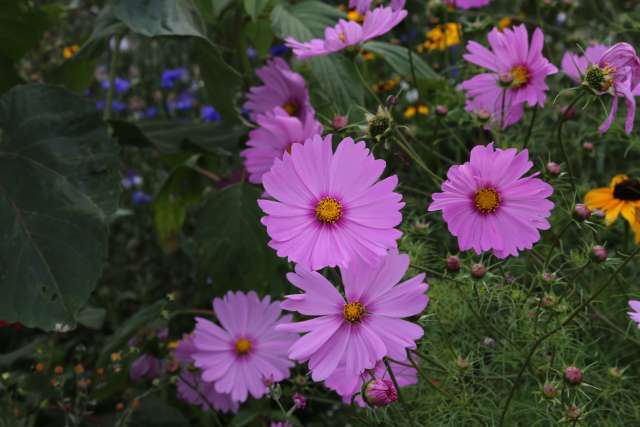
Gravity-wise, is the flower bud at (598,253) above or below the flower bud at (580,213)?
below

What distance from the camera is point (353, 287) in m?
0.62

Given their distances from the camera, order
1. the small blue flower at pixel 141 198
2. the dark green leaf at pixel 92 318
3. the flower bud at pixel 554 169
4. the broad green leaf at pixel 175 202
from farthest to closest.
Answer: the small blue flower at pixel 141 198
the broad green leaf at pixel 175 202
the dark green leaf at pixel 92 318
the flower bud at pixel 554 169

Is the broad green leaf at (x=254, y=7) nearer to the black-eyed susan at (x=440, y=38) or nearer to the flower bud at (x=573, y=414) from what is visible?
the black-eyed susan at (x=440, y=38)

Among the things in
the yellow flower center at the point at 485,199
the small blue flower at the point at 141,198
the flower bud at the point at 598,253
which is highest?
the yellow flower center at the point at 485,199

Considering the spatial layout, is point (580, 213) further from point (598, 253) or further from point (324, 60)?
point (324, 60)

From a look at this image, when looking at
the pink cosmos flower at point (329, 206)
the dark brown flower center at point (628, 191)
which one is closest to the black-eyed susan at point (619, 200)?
the dark brown flower center at point (628, 191)

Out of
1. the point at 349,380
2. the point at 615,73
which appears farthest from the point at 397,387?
the point at 615,73

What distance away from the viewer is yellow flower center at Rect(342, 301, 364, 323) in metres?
0.62

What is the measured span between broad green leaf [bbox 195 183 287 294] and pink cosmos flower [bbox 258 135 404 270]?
0.38 metres

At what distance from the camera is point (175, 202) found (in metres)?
1.27

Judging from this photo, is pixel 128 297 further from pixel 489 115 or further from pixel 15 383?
pixel 489 115

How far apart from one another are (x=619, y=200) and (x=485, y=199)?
0.30 meters

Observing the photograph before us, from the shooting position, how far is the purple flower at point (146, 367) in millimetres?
1089

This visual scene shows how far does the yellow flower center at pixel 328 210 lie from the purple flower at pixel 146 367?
520 millimetres
